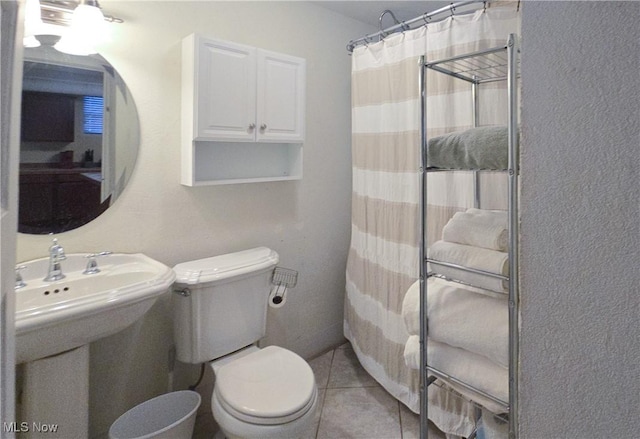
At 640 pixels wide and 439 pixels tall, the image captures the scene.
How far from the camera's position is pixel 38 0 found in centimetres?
138

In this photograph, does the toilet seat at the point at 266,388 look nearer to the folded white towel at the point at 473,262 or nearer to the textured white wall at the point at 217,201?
the textured white wall at the point at 217,201

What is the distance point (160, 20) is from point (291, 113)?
71 cm

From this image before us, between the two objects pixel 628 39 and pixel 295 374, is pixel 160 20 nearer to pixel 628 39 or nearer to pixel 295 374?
pixel 295 374

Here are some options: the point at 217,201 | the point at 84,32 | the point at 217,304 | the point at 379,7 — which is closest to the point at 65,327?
the point at 217,304

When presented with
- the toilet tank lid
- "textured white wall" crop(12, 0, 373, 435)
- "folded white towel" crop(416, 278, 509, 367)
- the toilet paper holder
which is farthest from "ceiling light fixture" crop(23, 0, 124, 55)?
"folded white towel" crop(416, 278, 509, 367)

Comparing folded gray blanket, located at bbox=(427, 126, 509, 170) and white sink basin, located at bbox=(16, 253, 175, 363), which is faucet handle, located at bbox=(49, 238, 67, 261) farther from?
folded gray blanket, located at bbox=(427, 126, 509, 170)

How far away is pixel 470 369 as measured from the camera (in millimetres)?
1116

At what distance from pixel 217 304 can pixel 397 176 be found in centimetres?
110

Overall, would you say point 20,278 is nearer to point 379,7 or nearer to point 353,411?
point 353,411

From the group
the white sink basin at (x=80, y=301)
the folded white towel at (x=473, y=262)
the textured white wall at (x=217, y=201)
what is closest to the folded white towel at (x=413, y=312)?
the folded white towel at (x=473, y=262)

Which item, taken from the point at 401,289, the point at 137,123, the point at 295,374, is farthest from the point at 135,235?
the point at 401,289

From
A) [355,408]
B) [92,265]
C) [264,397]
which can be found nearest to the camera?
[264,397]

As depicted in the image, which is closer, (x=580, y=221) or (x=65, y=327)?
(x=580, y=221)

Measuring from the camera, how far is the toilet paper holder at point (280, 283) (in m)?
1.94
